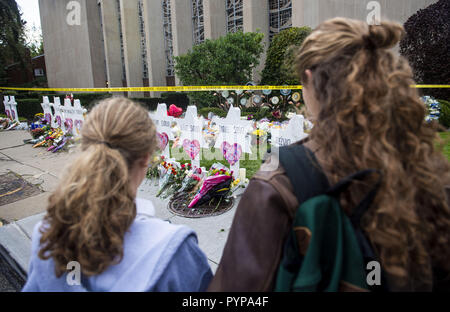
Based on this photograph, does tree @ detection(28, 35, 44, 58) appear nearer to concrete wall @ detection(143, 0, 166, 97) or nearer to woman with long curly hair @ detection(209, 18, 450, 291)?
concrete wall @ detection(143, 0, 166, 97)

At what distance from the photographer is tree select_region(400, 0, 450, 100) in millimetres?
9078

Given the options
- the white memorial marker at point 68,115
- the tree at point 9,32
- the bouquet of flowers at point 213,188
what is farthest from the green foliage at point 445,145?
the tree at point 9,32

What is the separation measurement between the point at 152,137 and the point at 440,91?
11350 millimetres

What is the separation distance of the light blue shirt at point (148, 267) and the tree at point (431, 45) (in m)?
10.2

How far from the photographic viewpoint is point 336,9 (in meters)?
12.4

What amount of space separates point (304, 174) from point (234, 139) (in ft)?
11.9

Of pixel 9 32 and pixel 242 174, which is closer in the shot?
pixel 242 174

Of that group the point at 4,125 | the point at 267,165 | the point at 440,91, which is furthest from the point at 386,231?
the point at 4,125

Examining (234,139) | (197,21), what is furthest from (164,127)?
(197,21)

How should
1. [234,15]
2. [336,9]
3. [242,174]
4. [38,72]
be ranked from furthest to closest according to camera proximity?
[38,72] < [234,15] < [336,9] < [242,174]

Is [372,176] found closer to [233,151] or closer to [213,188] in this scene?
[213,188]

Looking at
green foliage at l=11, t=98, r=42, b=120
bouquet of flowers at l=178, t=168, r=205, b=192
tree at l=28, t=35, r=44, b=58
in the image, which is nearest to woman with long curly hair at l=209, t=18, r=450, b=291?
bouquet of flowers at l=178, t=168, r=205, b=192

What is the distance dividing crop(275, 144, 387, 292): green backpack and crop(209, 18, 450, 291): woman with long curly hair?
0.03 m
